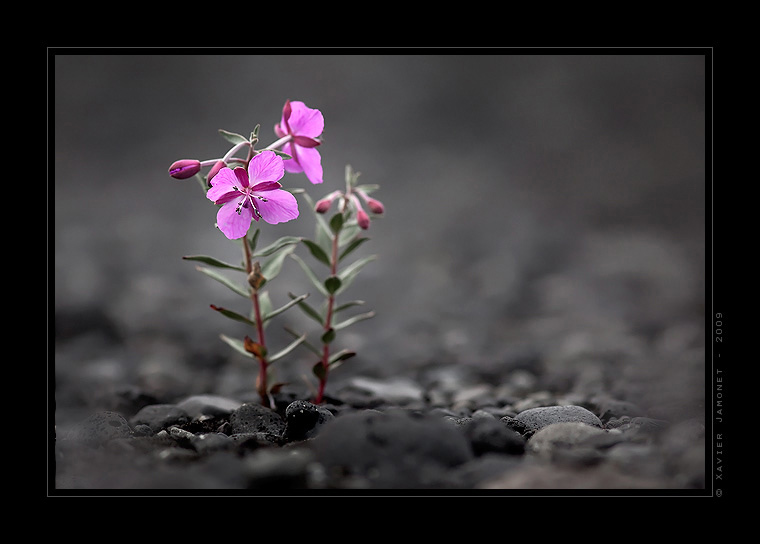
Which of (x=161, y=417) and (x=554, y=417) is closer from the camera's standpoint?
(x=554, y=417)

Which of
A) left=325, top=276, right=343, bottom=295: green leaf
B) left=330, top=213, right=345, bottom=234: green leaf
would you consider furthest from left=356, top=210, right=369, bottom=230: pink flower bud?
left=325, top=276, right=343, bottom=295: green leaf

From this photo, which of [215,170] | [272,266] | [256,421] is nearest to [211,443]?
[256,421]

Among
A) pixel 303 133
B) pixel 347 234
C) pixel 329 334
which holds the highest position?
pixel 303 133

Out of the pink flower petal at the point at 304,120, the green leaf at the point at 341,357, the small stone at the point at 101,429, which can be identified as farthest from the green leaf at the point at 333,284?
the small stone at the point at 101,429

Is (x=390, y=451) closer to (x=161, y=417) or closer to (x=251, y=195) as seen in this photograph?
(x=251, y=195)

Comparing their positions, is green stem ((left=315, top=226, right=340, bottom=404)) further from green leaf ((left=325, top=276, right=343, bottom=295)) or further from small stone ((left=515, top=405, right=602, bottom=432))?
small stone ((left=515, top=405, right=602, bottom=432))

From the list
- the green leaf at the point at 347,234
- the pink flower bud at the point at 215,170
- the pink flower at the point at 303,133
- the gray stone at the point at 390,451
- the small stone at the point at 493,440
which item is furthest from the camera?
the green leaf at the point at 347,234

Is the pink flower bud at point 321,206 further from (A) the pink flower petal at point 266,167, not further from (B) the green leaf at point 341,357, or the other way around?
(B) the green leaf at point 341,357
